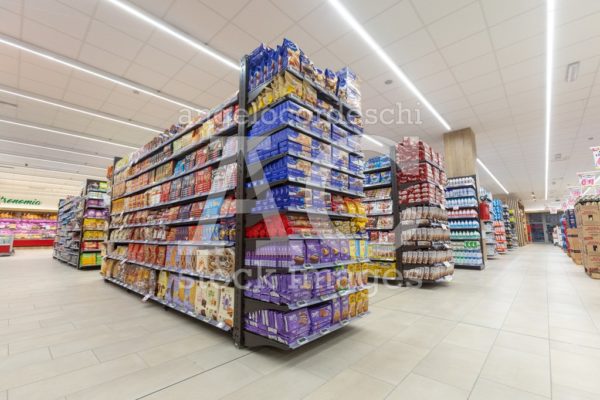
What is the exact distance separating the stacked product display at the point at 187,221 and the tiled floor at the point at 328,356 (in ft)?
1.10

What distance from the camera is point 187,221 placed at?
3.30 metres

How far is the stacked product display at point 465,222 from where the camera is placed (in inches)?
294

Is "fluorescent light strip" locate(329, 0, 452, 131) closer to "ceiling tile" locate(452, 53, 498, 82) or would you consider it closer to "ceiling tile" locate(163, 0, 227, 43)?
"ceiling tile" locate(452, 53, 498, 82)

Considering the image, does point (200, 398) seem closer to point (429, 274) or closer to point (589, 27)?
point (429, 274)

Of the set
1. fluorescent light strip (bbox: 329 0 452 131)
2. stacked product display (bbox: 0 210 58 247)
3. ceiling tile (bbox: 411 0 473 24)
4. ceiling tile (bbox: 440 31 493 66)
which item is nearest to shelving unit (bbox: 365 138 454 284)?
fluorescent light strip (bbox: 329 0 452 131)

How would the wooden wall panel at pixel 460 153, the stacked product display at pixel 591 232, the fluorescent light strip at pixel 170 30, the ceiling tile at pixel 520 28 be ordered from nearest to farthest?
the fluorescent light strip at pixel 170 30 → the ceiling tile at pixel 520 28 → the stacked product display at pixel 591 232 → the wooden wall panel at pixel 460 153

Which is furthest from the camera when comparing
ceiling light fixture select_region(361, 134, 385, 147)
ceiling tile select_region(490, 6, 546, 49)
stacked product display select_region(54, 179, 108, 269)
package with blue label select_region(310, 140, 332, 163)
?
ceiling light fixture select_region(361, 134, 385, 147)

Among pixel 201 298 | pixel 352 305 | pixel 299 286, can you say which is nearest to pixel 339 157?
pixel 299 286

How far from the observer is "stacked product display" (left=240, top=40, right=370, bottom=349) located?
2.21 meters

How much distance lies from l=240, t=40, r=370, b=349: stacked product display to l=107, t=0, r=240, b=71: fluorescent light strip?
104 inches

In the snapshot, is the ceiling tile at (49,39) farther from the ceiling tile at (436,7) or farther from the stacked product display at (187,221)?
the ceiling tile at (436,7)

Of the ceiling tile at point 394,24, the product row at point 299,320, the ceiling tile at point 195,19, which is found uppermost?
the ceiling tile at point 195,19

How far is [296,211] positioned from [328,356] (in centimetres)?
115

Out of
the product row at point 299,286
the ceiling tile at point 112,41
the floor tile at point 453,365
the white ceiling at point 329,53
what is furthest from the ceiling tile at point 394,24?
the floor tile at point 453,365
